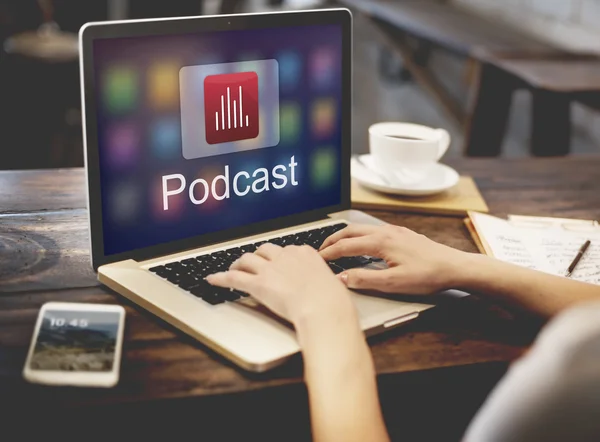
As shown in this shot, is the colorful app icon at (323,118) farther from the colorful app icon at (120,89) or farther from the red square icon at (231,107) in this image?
the colorful app icon at (120,89)

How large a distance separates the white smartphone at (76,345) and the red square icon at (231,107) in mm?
281

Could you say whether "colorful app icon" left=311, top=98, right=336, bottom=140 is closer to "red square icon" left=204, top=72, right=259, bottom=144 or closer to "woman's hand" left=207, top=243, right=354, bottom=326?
"red square icon" left=204, top=72, right=259, bottom=144

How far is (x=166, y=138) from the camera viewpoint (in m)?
0.98

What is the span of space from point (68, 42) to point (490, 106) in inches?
90.1

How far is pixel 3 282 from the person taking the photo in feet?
3.07

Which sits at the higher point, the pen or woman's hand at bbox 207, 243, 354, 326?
woman's hand at bbox 207, 243, 354, 326

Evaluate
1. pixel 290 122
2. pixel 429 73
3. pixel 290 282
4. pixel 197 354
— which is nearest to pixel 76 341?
pixel 197 354

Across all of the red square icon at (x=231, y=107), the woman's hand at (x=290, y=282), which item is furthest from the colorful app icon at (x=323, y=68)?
the woman's hand at (x=290, y=282)

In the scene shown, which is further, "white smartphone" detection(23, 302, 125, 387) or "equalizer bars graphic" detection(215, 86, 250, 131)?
"equalizer bars graphic" detection(215, 86, 250, 131)

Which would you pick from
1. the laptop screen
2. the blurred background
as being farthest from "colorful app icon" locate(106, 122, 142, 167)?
the blurred background

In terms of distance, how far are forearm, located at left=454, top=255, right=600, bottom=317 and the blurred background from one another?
58.1 inches

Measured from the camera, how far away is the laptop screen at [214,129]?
93cm

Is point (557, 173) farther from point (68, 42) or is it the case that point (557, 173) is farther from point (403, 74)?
point (403, 74)

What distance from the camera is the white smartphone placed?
29.1 inches
